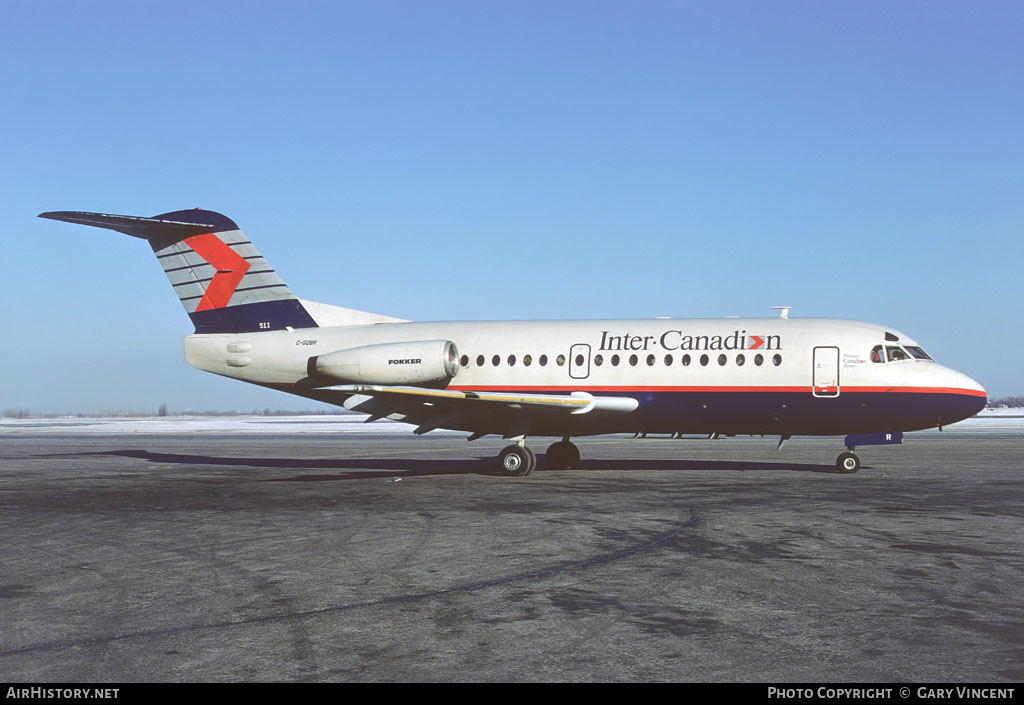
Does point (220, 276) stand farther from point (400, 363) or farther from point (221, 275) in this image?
point (400, 363)

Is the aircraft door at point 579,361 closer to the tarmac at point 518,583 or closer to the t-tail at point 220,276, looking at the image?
the tarmac at point 518,583

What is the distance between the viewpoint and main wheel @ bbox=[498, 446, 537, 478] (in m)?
21.9

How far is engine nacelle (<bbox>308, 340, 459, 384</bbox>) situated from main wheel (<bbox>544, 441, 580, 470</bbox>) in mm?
3587

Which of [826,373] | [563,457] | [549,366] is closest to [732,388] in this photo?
[826,373]

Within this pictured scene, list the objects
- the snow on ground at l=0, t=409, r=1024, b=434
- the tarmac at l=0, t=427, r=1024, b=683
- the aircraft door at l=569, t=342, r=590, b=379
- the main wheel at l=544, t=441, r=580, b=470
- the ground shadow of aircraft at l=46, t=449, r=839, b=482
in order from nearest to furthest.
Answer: the tarmac at l=0, t=427, r=1024, b=683
the ground shadow of aircraft at l=46, t=449, r=839, b=482
the aircraft door at l=569, t=342, r=590, b=379
the main wheel at l=544, t=441, r=580, b=470
the snow on ground at l=0, t=409, r=1024, b=434

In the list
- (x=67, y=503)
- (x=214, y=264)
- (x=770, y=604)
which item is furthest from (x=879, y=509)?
(x=214, y=264)

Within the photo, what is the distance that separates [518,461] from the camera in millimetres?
21953

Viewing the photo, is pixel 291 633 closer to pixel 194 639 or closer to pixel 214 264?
pixel 194 639

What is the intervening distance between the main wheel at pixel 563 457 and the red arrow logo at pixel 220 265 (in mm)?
10206

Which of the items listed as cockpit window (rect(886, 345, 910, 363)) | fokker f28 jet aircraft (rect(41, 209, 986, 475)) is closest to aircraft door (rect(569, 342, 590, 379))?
fokker f28 jet aircraft (rect(41, 209, 986, 475))

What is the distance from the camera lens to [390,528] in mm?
12656

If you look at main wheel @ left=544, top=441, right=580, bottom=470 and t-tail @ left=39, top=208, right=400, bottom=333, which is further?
t-tail @ left=39, top=208, right=400, bottom=333

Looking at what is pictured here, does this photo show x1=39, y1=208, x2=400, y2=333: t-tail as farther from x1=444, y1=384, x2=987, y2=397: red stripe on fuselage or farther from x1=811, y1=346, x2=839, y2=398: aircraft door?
x1=811, y1=346, x2=839, y2=398: aircraft door

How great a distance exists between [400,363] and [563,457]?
5.22 metres
